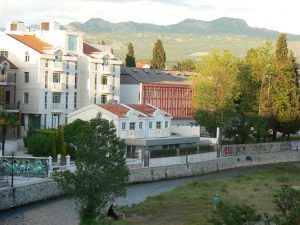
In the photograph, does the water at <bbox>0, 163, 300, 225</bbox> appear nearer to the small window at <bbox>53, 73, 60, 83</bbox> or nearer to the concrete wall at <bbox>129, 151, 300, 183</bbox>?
the concrete wall at <bbox>129, 151, 300, 183</bbox>

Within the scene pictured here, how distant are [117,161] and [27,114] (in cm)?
4999

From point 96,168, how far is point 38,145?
97.9ft

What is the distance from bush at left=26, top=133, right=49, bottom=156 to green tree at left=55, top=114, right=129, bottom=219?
28.7m

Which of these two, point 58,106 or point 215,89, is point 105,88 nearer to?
point 58,106

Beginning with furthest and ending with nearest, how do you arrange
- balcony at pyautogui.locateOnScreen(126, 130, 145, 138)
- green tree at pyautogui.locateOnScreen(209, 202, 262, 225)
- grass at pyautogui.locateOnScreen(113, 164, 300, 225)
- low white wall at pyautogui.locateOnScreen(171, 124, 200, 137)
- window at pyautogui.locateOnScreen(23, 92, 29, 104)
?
low white wall at pyautogui.locateOnScreen(171, 124, 200, 137)
window at pyautogui.locateOnScreen(23, 92, 29, 104)
balcony at pyautogui.locateOnScreen(126, 130, 145, 138)
grass at pyautogui.locateOnScreen(113, 164, 300, 225)
green tree at pyautogui.locateOnScreen(209, 202, 262, 225)

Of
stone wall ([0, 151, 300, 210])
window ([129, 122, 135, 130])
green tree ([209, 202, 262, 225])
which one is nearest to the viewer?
green tree ([209, 202, 262, 225])

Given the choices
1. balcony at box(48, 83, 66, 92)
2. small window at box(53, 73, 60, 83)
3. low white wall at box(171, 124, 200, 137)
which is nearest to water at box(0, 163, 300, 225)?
low white wall at box(171, 124, 200, 137)

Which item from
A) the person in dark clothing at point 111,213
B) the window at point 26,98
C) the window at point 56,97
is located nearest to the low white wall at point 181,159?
the window at point 56,97

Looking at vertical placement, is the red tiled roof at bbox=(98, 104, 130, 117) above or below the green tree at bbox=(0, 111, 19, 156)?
above

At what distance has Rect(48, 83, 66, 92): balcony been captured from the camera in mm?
91963

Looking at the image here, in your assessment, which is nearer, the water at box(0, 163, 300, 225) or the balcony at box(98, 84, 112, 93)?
the water at box(0, 163, 300, 225)

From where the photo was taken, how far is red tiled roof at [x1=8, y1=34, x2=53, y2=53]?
92.2 meters

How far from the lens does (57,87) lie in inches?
3656

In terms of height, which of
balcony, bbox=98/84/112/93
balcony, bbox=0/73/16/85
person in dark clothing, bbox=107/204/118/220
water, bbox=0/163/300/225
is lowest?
water, bbox=0/163/300/225
